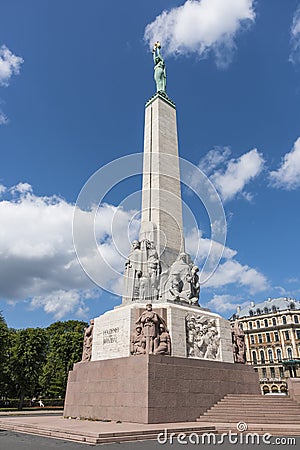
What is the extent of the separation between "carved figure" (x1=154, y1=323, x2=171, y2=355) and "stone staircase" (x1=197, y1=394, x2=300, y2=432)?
2791 mm

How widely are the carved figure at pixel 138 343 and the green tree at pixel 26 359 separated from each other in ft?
91.8

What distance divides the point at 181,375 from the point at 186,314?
2922 millimetres

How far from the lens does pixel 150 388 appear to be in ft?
43.0

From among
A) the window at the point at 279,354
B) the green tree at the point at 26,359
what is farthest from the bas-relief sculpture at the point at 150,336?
the window at the point at 279,354

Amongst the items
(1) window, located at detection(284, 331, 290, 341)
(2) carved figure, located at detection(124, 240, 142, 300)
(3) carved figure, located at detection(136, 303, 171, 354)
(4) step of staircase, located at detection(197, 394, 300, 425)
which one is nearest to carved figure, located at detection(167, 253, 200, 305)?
(2) carved figure, located at detection(124, 240, 142, 300)

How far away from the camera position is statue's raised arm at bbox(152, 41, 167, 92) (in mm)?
25156

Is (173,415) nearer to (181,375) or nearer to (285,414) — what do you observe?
(181,375)

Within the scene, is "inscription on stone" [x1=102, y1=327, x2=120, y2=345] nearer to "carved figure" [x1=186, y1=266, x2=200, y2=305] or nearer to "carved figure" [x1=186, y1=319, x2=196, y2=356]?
"carved figure" [x1=186, y1=319, x2=196, y2=356]

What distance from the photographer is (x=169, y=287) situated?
17.7 meters

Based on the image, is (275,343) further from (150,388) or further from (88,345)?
(150,388)

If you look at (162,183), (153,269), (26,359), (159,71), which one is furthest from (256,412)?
(26,359)

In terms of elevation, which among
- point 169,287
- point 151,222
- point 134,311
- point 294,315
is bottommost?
point 134,311

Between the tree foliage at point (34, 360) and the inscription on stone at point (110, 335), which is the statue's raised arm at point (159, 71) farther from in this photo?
the tree foliage at point (34, 360)

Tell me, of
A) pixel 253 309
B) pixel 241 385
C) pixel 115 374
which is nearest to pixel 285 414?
pixel 241 385
